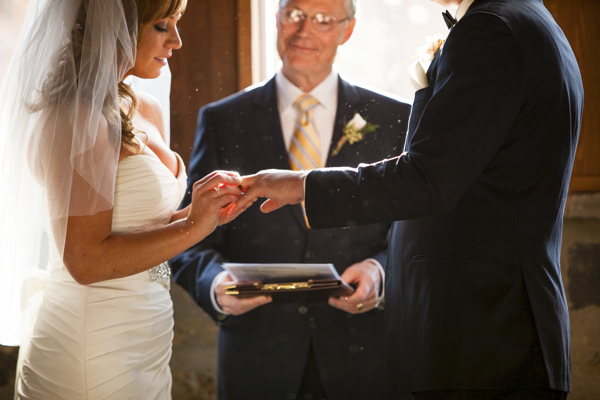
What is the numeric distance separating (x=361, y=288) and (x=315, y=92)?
0.89 metres

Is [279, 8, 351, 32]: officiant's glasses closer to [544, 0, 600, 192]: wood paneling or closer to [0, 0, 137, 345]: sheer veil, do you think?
[0, 0, 137, 345]: sheer veil

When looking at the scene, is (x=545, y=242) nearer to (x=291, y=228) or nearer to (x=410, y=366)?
Answer: (x=410, y=366)

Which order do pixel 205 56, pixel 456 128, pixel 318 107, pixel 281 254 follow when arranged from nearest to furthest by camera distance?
pixel 456 128 < pixel 281 254 < pixel 318 107 < pixel 205 56

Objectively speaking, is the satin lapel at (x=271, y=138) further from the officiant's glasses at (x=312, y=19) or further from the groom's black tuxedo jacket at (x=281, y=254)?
the officiant's glasses at (x=312, y=19)

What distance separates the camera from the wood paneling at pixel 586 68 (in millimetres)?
2605

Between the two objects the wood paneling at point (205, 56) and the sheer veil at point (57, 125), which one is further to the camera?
the wood paneling at point (205, 56)

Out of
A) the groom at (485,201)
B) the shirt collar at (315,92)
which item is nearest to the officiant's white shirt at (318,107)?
the shirt collar at (315,92)

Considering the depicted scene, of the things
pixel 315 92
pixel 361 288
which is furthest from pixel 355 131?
pixel 361 288

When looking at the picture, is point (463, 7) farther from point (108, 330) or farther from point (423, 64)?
point (108, 330)

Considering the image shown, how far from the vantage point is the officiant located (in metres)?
2.19

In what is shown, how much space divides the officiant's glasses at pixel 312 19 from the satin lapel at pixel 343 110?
240 millimetres

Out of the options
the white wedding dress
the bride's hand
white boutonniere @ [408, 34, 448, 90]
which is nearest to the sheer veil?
the white wedding dress

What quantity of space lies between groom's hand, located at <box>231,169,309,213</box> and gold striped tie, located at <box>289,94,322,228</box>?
0.62 meters

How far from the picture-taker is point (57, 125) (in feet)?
4.89
